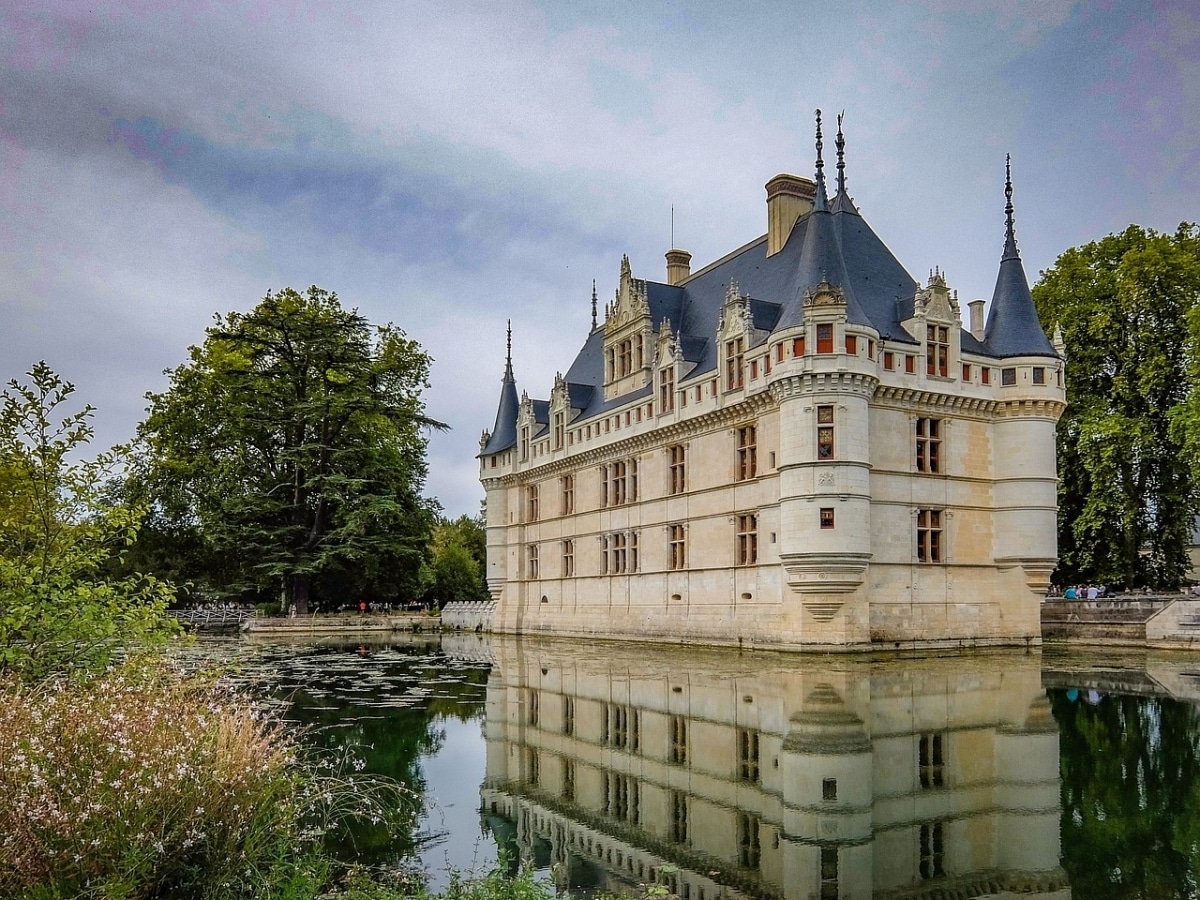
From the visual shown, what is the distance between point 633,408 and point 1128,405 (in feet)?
47.3

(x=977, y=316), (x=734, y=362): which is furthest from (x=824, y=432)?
(x=977, y=316)

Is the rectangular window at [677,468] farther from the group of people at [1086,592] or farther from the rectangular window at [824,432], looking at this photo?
the group of people at [1086,592]

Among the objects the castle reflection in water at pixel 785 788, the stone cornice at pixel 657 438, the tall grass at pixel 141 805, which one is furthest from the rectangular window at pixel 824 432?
the tall grass at pixel 141 805

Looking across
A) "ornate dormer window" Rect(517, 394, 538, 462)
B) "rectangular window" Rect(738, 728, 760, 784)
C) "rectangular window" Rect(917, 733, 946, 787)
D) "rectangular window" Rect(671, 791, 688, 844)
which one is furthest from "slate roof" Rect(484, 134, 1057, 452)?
"rectangular window" Rect(671, 791, 688, 844)

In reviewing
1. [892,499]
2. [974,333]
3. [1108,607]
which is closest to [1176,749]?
[892,499]

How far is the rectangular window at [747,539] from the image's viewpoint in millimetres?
26078

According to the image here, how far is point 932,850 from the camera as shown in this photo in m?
7.29

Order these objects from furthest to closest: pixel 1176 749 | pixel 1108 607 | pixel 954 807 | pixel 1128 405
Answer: pixel 1128 405 → pixel 1108 607 → pixel 1176 749 → pixel 954 807

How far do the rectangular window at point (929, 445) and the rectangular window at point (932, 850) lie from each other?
1841cm

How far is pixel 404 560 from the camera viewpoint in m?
44.9

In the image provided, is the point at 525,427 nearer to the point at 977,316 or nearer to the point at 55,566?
the point at 977,316

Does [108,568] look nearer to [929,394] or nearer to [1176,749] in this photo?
[929,394]

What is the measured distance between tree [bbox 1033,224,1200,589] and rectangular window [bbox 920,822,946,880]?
2338 cm

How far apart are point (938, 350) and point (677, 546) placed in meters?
8.96
